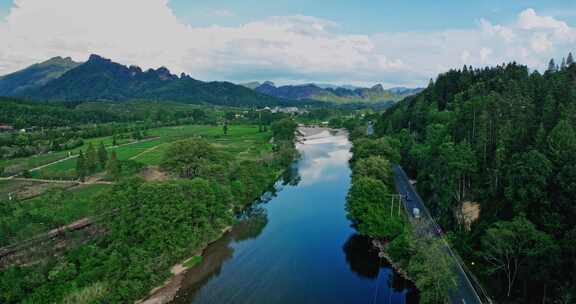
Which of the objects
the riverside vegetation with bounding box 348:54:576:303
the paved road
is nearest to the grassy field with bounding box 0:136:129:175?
the riverside vegetation with bounding box 348:54:576:303

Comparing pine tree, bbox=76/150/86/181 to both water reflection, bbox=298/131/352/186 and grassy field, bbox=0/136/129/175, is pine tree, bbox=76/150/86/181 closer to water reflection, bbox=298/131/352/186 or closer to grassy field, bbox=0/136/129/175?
grassy field, bbox=0/136/129/175

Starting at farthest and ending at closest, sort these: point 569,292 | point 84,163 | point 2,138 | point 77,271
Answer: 1. point 2,138
2. point 84,163
3. point 77,271
4. point 569,292

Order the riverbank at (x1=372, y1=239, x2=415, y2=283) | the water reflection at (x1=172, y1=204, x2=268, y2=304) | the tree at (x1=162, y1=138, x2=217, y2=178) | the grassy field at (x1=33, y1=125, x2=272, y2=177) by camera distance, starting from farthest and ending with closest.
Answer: the grassy field at (x1=33, y1=125, x2=272, y2=177)
the tree at (x1=162, y1=138, x2=217, y2=178)
the riverbank at (x1=372, y1=239, x2=415, y2=283)
the water reflection at (x1=172, y1=204, x2=268, y2=304)

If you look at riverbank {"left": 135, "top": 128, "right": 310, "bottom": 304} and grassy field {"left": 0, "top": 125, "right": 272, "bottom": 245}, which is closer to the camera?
riverbank {"left": 135, "top": 128, "right": 310, "bottom": 304}

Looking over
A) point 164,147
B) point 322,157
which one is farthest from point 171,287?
point 322,157

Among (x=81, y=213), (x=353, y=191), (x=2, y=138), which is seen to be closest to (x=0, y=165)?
(x=2, y=138)

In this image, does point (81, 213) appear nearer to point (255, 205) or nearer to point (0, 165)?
point (255, 205)

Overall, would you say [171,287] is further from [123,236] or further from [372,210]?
[372,210]
